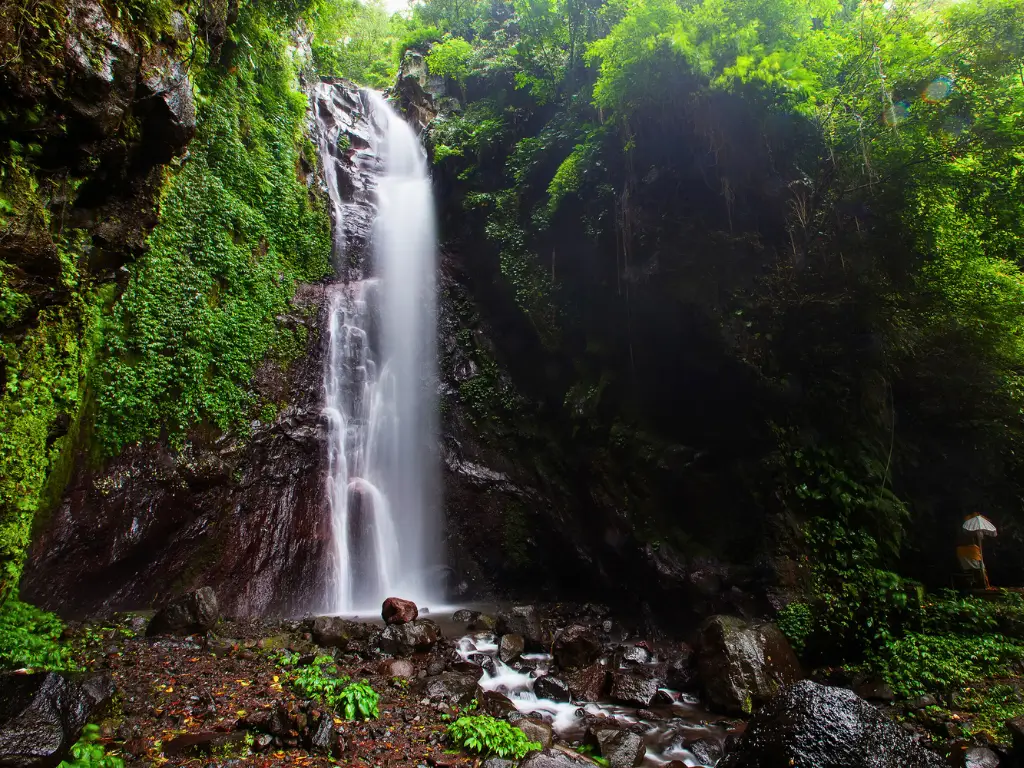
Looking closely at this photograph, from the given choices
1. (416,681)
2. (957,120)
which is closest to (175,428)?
(416,681)

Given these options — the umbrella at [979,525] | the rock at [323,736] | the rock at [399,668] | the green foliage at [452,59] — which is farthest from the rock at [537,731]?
the green foliage at [452,59]

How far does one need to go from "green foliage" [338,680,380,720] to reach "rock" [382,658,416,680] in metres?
1.08

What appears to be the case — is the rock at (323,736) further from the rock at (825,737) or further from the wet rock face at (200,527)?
the wet rock face at (200,527)

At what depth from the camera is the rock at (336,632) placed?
279 inches

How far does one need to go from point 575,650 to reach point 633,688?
1.03 metres

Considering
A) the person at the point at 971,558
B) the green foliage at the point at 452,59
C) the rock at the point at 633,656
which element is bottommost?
the rock at the point at 633,656

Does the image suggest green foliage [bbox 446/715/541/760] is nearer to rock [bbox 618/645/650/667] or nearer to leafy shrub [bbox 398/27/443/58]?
rock [bbox 618/645/650/667]

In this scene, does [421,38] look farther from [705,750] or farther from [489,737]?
[705,750]

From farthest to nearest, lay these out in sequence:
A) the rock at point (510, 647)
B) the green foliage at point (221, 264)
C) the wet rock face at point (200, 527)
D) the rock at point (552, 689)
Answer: the green foliage at point (221, 264)
the wet rock face at point (200, 527)
the rock at point (510, 647)
the rock at point (552, 689)

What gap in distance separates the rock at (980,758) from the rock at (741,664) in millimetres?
1820

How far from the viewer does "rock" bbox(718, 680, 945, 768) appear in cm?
381

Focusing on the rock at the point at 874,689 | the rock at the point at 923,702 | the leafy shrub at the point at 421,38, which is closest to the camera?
the rock at the point at 923,702

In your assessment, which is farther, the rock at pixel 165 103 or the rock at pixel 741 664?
the rock at pixel 741 664

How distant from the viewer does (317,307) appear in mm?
12688
